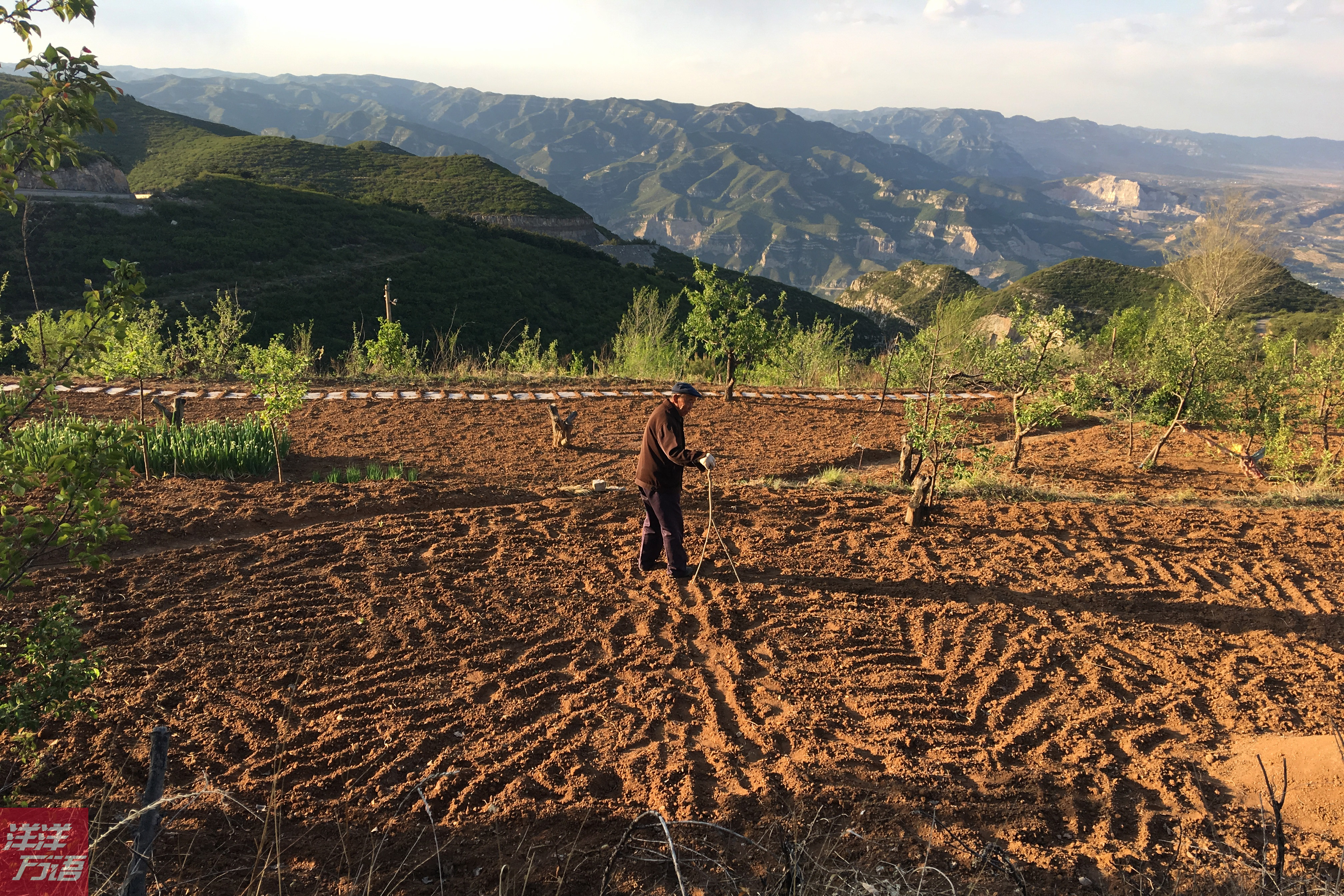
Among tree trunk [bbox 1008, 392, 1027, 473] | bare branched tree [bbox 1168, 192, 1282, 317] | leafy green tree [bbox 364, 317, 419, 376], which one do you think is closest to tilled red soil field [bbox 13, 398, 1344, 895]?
tree trunk [bbox 1008, 392, 1027, 473]

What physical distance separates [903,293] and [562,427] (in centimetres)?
7278

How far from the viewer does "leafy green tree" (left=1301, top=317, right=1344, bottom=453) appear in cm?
1048

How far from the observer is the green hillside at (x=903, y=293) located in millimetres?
63969

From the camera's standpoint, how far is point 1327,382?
428 inches

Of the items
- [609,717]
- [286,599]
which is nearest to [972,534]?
[609,717]

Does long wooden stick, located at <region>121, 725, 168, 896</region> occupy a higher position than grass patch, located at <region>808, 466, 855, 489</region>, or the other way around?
long wooden stick, located at <region>121, 725, 168, 896</region>

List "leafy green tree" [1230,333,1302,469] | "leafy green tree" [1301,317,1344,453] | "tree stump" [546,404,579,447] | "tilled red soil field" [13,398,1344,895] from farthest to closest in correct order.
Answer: "leafy green tree" [1301,317,1344,453], "tree stump" [546,404,579,447], "leafy green tree" [1230,333,1302,469], "tilled red soil field" [13,398,1344,895]

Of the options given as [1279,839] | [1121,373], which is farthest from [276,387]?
[1121,373]

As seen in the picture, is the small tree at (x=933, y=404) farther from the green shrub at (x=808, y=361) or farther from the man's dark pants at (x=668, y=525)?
the man's dark pants at (x=668, y=525)

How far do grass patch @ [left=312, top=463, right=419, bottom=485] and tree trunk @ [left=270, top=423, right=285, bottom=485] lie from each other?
1.05ft

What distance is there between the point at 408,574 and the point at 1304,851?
18.7 feet

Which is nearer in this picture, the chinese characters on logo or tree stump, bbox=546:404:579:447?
the chinese characters on logo

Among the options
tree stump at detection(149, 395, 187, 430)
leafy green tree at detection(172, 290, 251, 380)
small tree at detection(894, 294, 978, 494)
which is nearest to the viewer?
small tree at detection(894, 294, 978, 494)

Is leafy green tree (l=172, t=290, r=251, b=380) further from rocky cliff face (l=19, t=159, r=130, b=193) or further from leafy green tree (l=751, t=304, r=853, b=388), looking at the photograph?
rocky cliff face (l=19, t=159, r=130, b=193)
